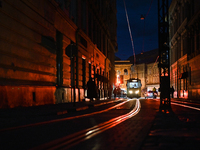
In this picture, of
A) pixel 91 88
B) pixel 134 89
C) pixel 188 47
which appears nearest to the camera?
pixel 91 88

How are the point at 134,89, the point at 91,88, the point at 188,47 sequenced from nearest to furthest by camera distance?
the point at 91,88, the point at 188,47, the point at 134,89

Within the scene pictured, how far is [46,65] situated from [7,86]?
237 inches

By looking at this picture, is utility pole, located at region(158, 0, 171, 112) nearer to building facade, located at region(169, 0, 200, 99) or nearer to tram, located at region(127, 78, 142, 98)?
building facade, located at region(169, 0, 200, 99)

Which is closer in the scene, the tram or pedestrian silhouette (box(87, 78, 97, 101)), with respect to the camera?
pedestrian silhouette (box(87, 78, 97, 101))

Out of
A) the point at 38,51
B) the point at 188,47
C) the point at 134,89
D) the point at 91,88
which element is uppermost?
the point at 188,47

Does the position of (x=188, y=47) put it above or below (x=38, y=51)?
above

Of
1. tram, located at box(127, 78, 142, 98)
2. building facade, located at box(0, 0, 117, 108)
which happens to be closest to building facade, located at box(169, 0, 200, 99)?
tram, located at box(127, 78, 142, 98)

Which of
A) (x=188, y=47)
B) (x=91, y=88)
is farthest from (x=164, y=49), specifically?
(x=188, y=47)

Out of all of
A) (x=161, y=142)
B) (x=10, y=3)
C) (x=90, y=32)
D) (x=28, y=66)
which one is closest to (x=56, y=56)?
(x=28, y=66)

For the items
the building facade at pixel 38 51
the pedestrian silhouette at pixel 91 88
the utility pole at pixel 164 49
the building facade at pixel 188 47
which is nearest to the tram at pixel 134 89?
the building facade at pixel 188 47

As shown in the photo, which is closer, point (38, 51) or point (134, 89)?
point (38, 51)

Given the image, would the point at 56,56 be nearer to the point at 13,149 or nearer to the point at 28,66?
the point at 28,66

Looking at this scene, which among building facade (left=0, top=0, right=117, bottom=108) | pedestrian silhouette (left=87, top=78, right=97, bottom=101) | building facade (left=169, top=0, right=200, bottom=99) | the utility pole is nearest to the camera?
building facade (left=0, top=0, right=117, bottom=108)

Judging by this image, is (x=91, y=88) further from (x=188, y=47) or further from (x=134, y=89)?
(x=134, y=89)
